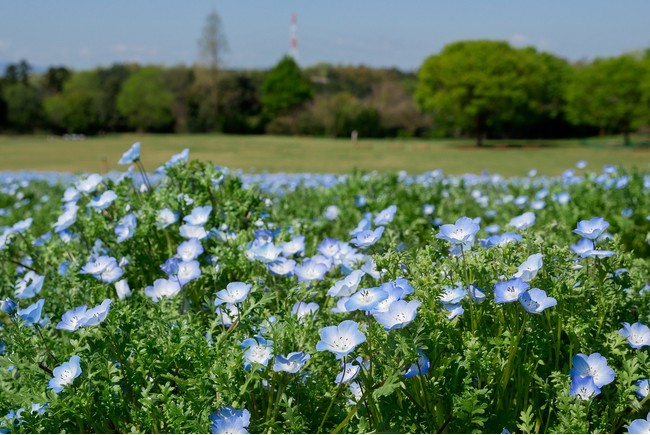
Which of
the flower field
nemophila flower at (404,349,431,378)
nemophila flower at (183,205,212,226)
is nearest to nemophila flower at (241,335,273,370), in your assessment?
the flower field

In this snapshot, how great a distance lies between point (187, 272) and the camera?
208cm

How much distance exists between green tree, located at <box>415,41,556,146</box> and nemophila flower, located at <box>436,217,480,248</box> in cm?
3629

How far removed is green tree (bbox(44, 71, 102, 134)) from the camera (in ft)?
189

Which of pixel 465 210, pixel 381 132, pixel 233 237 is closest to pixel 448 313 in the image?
pixel 233 237

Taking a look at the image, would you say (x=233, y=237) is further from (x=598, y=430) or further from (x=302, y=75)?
(x=302, y=75)

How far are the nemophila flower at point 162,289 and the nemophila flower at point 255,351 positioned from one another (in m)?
0.58

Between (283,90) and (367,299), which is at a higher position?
(283,90)

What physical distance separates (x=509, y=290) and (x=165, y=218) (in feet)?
4.76

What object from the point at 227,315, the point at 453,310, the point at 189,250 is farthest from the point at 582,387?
the point at 189,250

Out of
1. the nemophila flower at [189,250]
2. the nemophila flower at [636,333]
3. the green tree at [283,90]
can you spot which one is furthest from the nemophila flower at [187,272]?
the green tree at [283,90]

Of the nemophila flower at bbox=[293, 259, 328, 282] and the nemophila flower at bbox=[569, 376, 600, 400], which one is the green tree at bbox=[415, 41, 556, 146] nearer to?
the nemophila flower at bbox=[293, 259, 328, 282]

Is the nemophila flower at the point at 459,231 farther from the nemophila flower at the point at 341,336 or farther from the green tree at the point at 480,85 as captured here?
the green tree at the point at 480,85

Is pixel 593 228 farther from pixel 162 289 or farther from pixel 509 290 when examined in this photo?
pixel 162 289

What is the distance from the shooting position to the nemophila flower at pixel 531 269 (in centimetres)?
161
